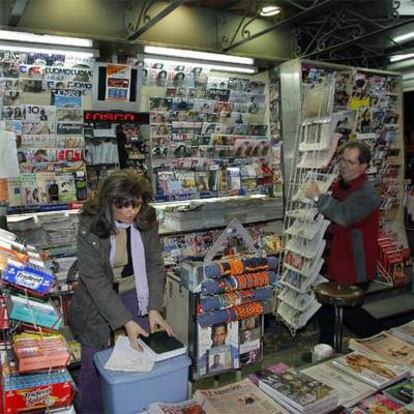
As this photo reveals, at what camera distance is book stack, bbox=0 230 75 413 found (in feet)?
4.53

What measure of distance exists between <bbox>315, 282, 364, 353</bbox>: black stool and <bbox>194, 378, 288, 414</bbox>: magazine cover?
3.24 feet

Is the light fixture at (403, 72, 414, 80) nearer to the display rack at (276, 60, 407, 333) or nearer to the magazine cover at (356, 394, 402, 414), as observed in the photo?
the display rack at (276, 60, 407, 333)

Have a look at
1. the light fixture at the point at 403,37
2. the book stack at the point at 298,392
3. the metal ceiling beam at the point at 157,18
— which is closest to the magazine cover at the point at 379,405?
the book stack at the point at 298,392

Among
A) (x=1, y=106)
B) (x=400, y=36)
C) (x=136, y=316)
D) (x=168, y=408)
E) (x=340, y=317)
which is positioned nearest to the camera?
(x=168, y=408)

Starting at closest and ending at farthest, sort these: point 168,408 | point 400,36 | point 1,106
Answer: point 168,408
point 1,106
point 400,36

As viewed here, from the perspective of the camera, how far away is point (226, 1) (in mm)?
4160

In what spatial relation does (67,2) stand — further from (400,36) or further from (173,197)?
(400,36)

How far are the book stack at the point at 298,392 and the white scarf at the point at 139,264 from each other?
33.0 inches

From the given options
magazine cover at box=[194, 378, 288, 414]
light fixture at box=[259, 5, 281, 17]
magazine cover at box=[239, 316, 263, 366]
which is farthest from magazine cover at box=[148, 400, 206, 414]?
light fixture at box=[259, 5, 281, 17]

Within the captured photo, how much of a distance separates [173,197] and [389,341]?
91.3 inches

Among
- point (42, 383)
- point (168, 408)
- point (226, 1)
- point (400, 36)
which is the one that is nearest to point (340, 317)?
point (168, 408)

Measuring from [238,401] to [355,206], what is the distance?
5.68 feet

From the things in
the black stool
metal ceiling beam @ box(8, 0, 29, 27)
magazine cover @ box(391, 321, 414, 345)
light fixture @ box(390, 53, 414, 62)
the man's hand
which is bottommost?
magazine cover @ box(391, 321, 414, 345)

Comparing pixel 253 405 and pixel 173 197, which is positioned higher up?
pixel 173 197
